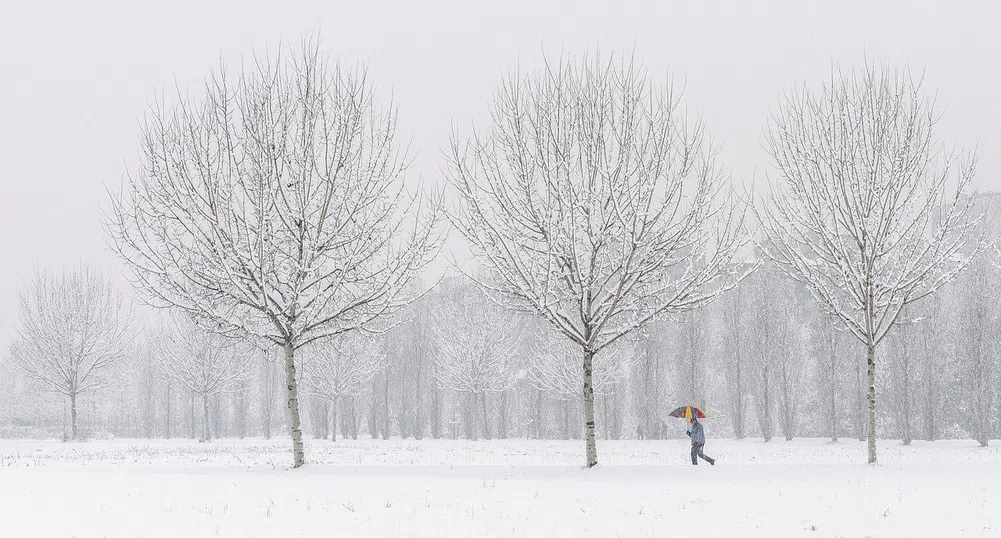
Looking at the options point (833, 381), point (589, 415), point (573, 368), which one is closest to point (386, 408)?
point (573, 368)

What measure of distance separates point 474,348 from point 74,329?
66.2 feet

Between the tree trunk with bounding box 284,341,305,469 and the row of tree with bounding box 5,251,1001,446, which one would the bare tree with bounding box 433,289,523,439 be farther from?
the tree trunk with bounding box 284,341,305,469

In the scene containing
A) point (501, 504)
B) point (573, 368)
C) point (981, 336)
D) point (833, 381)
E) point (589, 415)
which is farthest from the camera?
point (573, 368)

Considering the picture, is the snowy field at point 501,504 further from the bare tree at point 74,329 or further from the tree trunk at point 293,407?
the bare tree at point 74,329

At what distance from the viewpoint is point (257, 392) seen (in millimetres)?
75750

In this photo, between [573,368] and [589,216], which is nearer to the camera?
[589,216]

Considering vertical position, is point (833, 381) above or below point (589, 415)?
below

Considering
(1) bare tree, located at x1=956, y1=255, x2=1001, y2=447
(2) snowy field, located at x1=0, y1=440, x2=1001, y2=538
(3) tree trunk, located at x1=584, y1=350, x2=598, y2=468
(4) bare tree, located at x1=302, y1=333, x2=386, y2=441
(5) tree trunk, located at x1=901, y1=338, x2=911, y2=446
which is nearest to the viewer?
(2) snowy field, located at x1=0, y1=440, x2=1001, y2=538

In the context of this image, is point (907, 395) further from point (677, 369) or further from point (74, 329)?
point (74, 329)

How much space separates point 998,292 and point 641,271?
2948 cm

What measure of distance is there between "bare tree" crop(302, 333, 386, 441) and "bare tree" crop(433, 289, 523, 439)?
169 inches

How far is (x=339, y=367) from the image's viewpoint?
131 ft

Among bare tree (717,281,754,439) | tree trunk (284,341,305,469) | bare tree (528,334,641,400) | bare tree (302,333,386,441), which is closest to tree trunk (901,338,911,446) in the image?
bare tree (717,281,754,439)

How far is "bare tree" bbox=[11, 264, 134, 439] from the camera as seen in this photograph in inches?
1401
